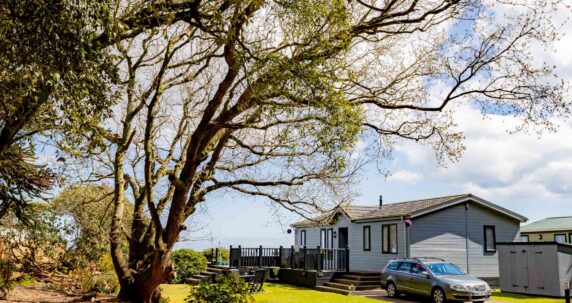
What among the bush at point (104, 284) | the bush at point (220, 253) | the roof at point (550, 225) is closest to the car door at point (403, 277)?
the bush at point (104, 284)

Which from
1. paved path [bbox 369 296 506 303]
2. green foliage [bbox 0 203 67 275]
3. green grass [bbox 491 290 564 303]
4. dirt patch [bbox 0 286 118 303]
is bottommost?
paved path [bbox 369 296 506 303]

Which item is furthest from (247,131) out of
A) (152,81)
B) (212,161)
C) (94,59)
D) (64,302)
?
(94,59)

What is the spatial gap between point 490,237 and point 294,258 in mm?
11310

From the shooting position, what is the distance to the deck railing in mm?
27656

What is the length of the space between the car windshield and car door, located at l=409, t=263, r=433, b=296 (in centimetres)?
36

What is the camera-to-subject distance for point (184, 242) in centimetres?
1582

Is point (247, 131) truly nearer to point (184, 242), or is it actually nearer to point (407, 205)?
point (184, 242)

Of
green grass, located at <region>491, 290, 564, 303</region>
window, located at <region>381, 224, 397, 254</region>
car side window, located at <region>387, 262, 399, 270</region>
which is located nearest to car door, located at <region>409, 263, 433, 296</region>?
car side window, located at <region>387, 262, 399, 270</region>

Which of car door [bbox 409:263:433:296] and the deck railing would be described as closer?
car door [bbox 409:263:433:296]

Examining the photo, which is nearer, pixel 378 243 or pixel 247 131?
pixel 247 131

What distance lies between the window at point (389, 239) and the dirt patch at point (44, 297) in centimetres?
1683

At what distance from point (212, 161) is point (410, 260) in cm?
1099

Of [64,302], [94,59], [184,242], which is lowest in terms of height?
[64,302]

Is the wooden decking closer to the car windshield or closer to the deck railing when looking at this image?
the deck railing
